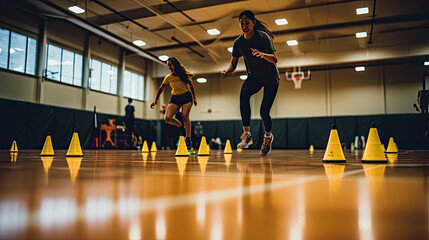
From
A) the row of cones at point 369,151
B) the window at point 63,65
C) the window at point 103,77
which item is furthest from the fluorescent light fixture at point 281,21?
the row of cones at point 369,151

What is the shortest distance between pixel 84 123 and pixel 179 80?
40.7ft

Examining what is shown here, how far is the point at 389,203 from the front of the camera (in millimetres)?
882

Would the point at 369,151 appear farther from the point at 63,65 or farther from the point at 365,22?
the point at 63,65

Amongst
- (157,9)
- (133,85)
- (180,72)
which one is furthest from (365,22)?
(133,85)

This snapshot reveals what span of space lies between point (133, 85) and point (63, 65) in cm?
577

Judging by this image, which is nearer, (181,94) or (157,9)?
(181,94)

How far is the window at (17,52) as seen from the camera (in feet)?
44.9

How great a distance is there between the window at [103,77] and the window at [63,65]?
91 cm

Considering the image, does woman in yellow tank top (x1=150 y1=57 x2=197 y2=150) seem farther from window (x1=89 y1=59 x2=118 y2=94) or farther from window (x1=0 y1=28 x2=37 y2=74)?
window (x1=89 y1=59 x2=118 y2=94)

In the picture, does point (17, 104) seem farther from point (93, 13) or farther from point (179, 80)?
point (179, 80)

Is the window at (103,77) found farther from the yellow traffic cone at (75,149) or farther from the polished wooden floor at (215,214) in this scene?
the polished wooden floor at (215,214)

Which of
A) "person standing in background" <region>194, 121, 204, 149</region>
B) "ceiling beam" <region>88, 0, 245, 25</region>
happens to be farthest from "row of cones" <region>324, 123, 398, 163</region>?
"person standing in background" <region>194, 121, 204, 149</region>

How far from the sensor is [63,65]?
54.4 ft

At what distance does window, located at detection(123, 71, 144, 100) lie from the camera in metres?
21.1
